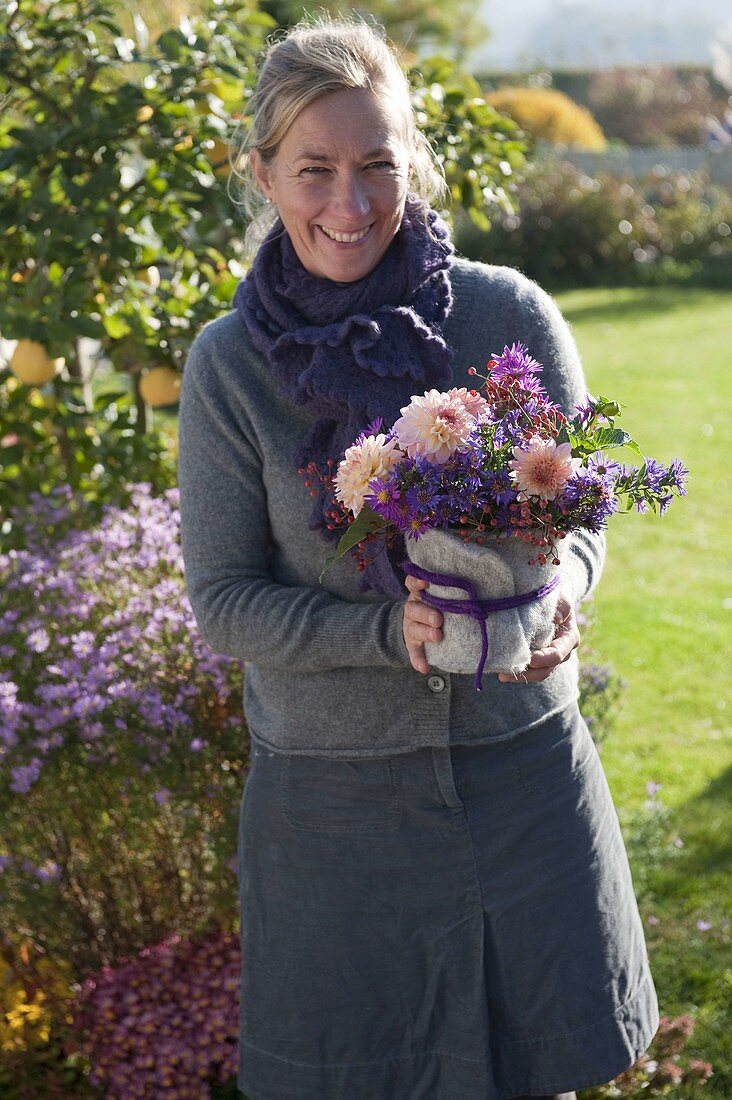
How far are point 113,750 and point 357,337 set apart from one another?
106 centimetres

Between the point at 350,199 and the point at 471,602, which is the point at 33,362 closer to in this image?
the point at 350,199

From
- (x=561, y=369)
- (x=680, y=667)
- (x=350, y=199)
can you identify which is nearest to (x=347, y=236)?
(x=350, y=199)

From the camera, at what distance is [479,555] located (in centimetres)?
148

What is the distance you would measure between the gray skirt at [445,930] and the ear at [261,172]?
823mm

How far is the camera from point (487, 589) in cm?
153

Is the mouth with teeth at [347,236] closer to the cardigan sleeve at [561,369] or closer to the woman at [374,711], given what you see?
the woman at [374,711]

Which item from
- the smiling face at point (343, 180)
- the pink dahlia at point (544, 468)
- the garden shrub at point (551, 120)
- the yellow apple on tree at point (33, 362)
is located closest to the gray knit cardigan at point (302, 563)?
the smiling face at point (343, 180)

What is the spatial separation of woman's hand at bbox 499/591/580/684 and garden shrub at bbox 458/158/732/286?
11122 millimetres

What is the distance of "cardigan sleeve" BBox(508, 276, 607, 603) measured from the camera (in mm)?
1797

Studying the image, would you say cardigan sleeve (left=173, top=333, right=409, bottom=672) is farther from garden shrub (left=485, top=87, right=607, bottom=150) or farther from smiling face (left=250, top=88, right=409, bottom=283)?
garden shrub (left=485, top=87, right=607, bottom=150)

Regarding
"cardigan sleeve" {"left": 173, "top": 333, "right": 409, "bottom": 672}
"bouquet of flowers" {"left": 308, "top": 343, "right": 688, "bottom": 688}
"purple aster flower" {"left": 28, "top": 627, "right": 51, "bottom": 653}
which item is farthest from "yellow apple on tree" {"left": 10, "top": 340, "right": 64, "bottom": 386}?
"bouquet of flowers" {"left": 308, "top": 343, "right": 688, "bottom": 688}

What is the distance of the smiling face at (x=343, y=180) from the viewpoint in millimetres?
1730

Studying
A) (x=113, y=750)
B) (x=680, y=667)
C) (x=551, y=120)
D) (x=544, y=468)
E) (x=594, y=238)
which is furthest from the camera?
(x=551, y=120)

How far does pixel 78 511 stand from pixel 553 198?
34.9 feet
